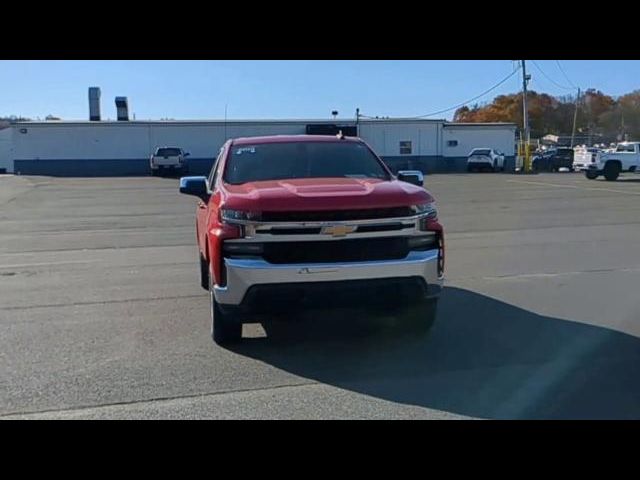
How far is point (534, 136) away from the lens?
9669cm

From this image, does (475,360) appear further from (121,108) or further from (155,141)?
(121,108)

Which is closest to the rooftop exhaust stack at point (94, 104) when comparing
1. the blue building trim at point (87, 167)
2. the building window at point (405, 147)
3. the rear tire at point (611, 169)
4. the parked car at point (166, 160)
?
the blue building trim at point (87, 167)

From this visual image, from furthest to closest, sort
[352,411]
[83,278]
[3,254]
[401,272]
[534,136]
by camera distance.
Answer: [534,136], [3,254], [83,278], [401,272], [352,411]

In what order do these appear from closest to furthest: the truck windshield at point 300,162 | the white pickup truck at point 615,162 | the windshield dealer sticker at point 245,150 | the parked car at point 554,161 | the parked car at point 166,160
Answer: the truck windshield at point 300,162 < the windshield dealer sticker at point 245,150 < the white pickup truck at point 615,162 < the parked car at point 166,160 < the parked car at point 554,161

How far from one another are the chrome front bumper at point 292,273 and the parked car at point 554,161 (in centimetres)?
4430

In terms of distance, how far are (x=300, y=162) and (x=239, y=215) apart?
1.52 m

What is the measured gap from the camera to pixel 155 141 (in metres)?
43.7

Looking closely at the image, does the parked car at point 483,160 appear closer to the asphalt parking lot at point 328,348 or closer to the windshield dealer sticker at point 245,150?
the asphalt parking lot at point 328,348

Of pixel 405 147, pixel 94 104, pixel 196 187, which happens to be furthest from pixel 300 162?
pixel 94 104

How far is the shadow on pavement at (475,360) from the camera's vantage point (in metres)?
4.22
